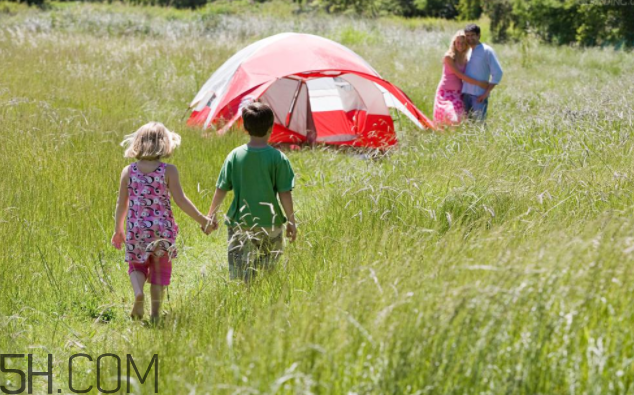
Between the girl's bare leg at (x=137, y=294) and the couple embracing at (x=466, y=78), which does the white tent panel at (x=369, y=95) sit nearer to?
the couple embracing at (x=466, y=78)

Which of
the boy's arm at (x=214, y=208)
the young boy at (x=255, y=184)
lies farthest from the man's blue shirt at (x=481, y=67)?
the boy's arm at (x=214, y=208)

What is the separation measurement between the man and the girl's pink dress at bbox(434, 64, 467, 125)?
0.13 metres

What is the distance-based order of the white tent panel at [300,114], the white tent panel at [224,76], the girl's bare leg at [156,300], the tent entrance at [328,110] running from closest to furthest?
the girl's bare leg at [156,300]
the white tent panel at [224,76]
the tent entrance at [328,110]
the white tent panel at [300,114]

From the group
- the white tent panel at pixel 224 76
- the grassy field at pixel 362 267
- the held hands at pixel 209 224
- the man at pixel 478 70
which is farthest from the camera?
the white tent panel at pixel 224 76

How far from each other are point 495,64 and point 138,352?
637 centimetres

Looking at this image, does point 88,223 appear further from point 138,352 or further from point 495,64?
point 495,64

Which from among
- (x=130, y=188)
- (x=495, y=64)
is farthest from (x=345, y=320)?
(x=495, y=64)

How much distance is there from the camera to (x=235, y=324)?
10.9 feet

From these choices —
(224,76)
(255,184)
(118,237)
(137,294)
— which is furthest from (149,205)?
(224,76)

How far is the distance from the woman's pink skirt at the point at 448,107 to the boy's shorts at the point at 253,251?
4627 mm

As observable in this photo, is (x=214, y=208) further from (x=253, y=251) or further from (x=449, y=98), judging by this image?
(x=449, y=98)

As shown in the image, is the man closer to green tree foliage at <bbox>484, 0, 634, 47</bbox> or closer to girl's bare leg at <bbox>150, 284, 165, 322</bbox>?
girl's bare leg at <bbox>150, 284, 165, 322</bbox>

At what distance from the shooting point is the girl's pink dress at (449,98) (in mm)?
8477

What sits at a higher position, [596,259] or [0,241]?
[596,259]
